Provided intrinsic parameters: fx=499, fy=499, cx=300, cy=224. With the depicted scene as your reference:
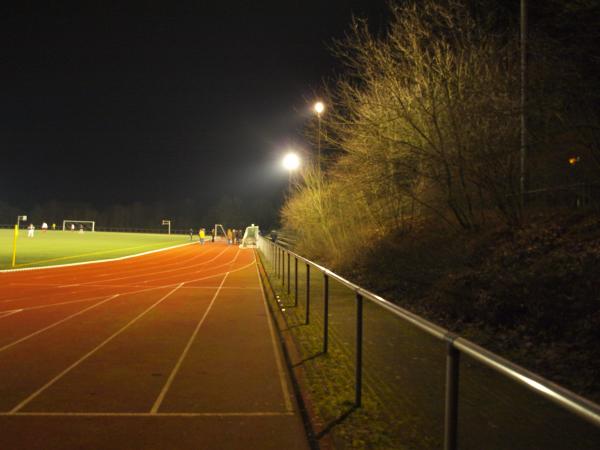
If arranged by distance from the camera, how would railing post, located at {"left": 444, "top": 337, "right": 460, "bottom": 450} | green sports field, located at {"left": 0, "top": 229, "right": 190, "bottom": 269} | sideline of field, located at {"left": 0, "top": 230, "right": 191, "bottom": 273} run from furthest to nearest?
green sports field, located at {"left": 0, "top": 229, "right": 190, "bottom": 269} → sideline of field, located at {"left": 0, "top": 230, "right": 191, "bottom": 273} → railing post, located at {"left": 444, "top": 337, "right": 460, "bottom": 450}

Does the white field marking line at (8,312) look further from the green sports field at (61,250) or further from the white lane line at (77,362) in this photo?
the green sports field at (61,250)

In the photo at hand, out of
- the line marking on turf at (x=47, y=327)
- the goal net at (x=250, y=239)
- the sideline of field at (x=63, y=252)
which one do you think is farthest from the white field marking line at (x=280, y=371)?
the goal net at (x=250, y=239)

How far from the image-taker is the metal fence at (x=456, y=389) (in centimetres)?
233

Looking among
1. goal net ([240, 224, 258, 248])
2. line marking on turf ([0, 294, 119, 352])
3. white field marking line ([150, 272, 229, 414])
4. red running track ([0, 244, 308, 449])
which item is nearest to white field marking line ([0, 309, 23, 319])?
red running track ([0, 244, 308, 449])

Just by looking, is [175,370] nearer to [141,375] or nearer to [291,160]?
[141,375]

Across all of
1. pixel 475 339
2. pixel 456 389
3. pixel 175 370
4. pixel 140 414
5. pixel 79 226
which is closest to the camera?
pixel 456 389

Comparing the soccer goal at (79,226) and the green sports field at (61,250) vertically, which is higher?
the soccer goal at (79,226)

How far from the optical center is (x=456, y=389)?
2799 mm

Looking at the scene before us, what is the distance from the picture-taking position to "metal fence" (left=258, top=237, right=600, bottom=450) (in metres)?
2.33

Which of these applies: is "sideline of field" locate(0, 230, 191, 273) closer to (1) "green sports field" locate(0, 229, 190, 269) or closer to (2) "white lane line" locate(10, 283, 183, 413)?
(1) "green sports field" locate(0, 229, 190, 269)

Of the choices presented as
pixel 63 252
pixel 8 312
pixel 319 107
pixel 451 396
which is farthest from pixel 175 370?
pixel 63 252

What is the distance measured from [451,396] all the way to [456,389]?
0.05 metres

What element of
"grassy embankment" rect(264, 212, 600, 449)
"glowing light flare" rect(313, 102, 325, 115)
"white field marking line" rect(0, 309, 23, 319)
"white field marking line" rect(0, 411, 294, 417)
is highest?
"glowing light flare" rect(313, 102, 325, 115)

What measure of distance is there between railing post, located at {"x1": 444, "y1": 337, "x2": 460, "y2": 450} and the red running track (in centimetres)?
146
